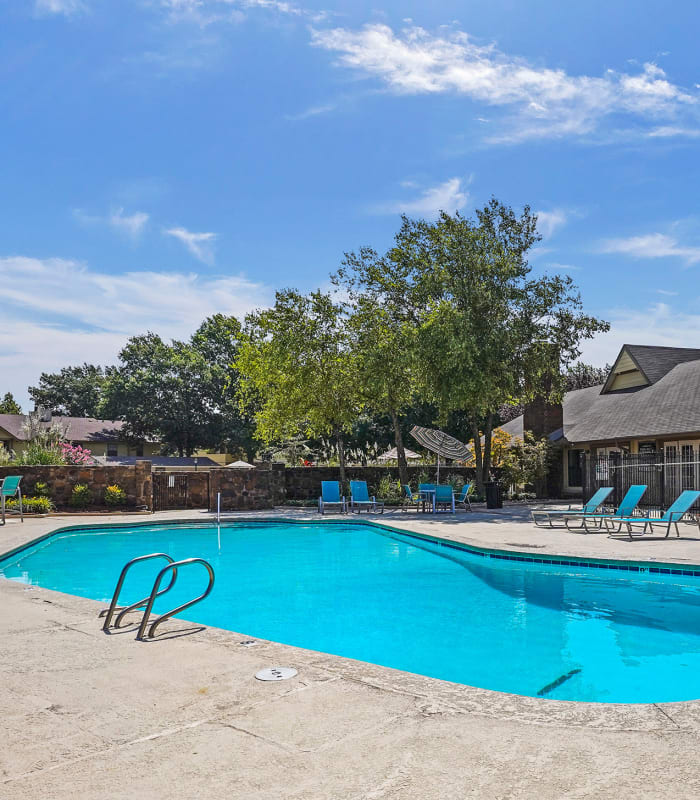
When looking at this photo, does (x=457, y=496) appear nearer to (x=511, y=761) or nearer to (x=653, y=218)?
(x=653, y=218)

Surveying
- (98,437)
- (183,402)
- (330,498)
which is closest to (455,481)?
(330,498)

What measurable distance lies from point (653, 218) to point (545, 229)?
6867mm

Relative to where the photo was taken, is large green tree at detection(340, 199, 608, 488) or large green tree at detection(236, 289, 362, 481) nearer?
large green tree at detection(340, 199, 608, 488)

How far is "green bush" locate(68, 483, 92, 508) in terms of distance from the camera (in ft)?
67.2

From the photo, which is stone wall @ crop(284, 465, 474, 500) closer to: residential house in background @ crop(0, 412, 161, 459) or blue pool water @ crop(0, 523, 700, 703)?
blue pool water @ crop(0, 523, 700, 703)

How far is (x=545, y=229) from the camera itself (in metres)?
26.0

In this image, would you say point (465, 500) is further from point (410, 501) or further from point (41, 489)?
point (41, 489)

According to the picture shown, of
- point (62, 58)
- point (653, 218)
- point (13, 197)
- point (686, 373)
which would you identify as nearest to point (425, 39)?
point (62, 58)

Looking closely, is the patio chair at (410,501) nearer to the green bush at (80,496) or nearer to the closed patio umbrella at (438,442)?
the closed patio umbrella at (438,442)

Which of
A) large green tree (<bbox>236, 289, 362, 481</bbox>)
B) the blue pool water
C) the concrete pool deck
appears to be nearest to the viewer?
the concrete pool deck

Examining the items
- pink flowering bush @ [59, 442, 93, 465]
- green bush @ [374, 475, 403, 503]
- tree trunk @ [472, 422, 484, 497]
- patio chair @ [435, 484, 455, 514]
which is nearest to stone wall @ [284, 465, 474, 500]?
green bush @ [374, 475, 403, 503]

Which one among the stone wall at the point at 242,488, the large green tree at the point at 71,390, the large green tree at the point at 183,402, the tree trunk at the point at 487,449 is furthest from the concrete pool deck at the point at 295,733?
the large green tree at the point at 71,390

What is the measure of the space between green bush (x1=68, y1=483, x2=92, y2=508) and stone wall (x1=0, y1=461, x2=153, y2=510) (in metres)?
0.15

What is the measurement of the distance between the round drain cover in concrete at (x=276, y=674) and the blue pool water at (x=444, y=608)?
2.48 meters
